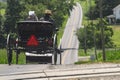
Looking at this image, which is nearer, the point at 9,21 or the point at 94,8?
the point at 9,21

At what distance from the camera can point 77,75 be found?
19.4 feet

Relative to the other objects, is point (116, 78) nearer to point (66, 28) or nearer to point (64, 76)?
point (64, 76)

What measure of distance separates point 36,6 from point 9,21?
914 cm

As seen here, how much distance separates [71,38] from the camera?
375 feet

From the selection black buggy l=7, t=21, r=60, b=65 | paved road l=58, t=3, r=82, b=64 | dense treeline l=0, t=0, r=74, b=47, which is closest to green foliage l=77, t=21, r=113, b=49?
paved road l=58, t=3, r=82, b=64

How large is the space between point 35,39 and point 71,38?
10266 centimetres

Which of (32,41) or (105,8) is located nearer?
(32,41)

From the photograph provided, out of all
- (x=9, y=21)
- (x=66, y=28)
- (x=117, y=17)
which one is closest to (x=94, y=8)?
(x=66, y=28)

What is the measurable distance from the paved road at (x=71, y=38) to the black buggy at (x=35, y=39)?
69.0 metres

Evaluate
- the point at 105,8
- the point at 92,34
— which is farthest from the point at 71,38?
the point at 92,34

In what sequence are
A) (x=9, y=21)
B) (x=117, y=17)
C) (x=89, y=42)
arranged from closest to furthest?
A: (x=89, y=42), (x=9, y=21), (x=117, y=17)

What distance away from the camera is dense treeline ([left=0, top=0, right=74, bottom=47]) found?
89.9 m

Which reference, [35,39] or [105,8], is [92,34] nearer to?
[105,8]

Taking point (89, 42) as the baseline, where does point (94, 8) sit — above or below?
above
